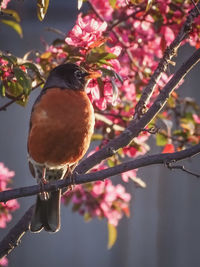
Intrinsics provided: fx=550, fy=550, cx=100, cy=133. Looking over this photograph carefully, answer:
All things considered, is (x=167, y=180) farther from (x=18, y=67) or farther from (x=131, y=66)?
(x=18, y=67)

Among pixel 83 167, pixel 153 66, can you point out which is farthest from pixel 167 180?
pixel 83 167

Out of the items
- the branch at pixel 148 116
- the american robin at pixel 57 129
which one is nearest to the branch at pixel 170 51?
the branch at pixel 148 116

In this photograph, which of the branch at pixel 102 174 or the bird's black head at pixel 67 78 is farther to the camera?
the bird's black head at pixel 67 78

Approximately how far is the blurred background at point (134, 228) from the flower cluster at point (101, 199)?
2.25m

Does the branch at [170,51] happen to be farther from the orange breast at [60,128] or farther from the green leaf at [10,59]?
the green leaf at [10,59]

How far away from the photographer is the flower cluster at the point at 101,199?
9.93 feet

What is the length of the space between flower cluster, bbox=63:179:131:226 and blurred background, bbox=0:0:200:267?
2.25 metres

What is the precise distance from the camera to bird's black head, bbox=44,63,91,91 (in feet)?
7.84

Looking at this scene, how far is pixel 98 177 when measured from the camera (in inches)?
65.6

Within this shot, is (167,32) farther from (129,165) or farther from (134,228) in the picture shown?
(134,228)

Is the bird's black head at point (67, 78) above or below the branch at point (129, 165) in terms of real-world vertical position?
above

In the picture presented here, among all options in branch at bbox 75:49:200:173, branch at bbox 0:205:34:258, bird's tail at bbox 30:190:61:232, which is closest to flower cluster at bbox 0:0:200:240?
branch at bbox 75:49:200:173

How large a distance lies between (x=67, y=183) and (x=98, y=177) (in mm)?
158

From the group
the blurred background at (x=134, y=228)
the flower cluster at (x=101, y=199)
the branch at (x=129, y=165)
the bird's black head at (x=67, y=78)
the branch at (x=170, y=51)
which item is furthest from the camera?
the blurred background at (x=134, y=228)
